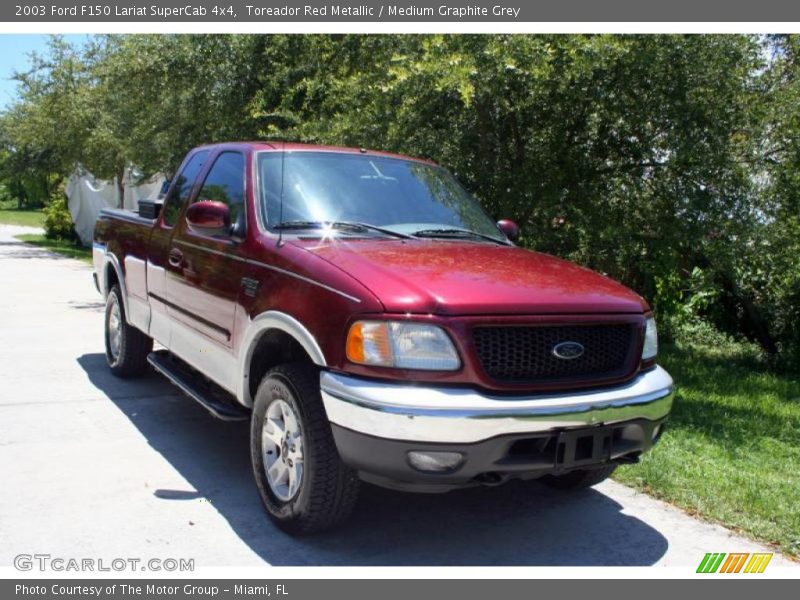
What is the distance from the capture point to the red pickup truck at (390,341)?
3398 mm

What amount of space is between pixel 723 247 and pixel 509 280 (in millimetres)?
4156

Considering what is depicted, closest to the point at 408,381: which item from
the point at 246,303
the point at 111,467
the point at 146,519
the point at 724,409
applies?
the point at 246,303

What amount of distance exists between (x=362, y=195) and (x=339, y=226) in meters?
0.41

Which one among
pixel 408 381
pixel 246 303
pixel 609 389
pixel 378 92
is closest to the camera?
pixel 408 381

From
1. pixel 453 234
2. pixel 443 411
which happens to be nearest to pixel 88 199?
pixel 453 234

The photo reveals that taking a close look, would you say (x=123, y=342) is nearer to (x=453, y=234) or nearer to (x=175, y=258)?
(x=175, y=258)

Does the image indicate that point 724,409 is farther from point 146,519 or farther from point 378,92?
point 146,519

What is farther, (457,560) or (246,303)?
(246,303)

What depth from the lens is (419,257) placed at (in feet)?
13.1

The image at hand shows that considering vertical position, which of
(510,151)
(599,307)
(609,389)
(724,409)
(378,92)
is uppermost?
(378,92)

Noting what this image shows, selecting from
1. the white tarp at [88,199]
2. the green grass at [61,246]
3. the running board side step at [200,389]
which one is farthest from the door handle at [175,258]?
the white tarp at [88,199]

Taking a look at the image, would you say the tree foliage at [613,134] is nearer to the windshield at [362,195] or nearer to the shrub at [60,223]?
the windshield at [362,195]

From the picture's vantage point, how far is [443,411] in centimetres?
330

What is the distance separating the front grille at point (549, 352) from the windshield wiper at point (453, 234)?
1.19 meters
